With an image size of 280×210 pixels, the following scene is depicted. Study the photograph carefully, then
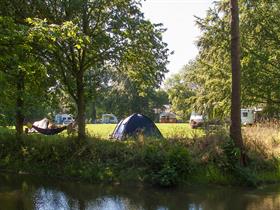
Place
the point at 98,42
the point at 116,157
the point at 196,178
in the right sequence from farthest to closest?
the point at 98,42 < the point at 116,157 < the point at 196,178

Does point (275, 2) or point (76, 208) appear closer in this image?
point (76, 208)

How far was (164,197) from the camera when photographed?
11805 millimetres

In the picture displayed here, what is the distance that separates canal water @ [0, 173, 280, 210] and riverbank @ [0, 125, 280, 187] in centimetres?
48

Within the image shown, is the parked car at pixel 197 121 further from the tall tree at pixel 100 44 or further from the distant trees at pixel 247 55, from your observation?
the tall tree at pixel 100 44

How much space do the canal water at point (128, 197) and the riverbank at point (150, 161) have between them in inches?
19.1

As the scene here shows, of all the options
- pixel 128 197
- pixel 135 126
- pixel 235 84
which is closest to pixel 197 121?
pixel 135 126

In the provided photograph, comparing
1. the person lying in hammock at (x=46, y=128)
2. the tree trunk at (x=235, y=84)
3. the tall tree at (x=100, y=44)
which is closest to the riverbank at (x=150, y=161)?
the tree trunk at (x=235, y=84)

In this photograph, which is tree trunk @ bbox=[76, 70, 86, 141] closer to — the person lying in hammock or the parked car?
the parked car

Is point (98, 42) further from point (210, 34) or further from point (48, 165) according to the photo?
point (210, 34)

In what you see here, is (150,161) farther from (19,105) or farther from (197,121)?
(197,121)

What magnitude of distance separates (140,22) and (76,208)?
28.7ft

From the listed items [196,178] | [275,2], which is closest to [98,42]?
[196,178]

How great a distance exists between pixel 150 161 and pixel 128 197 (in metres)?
2.13

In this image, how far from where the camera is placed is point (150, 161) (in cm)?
1377
